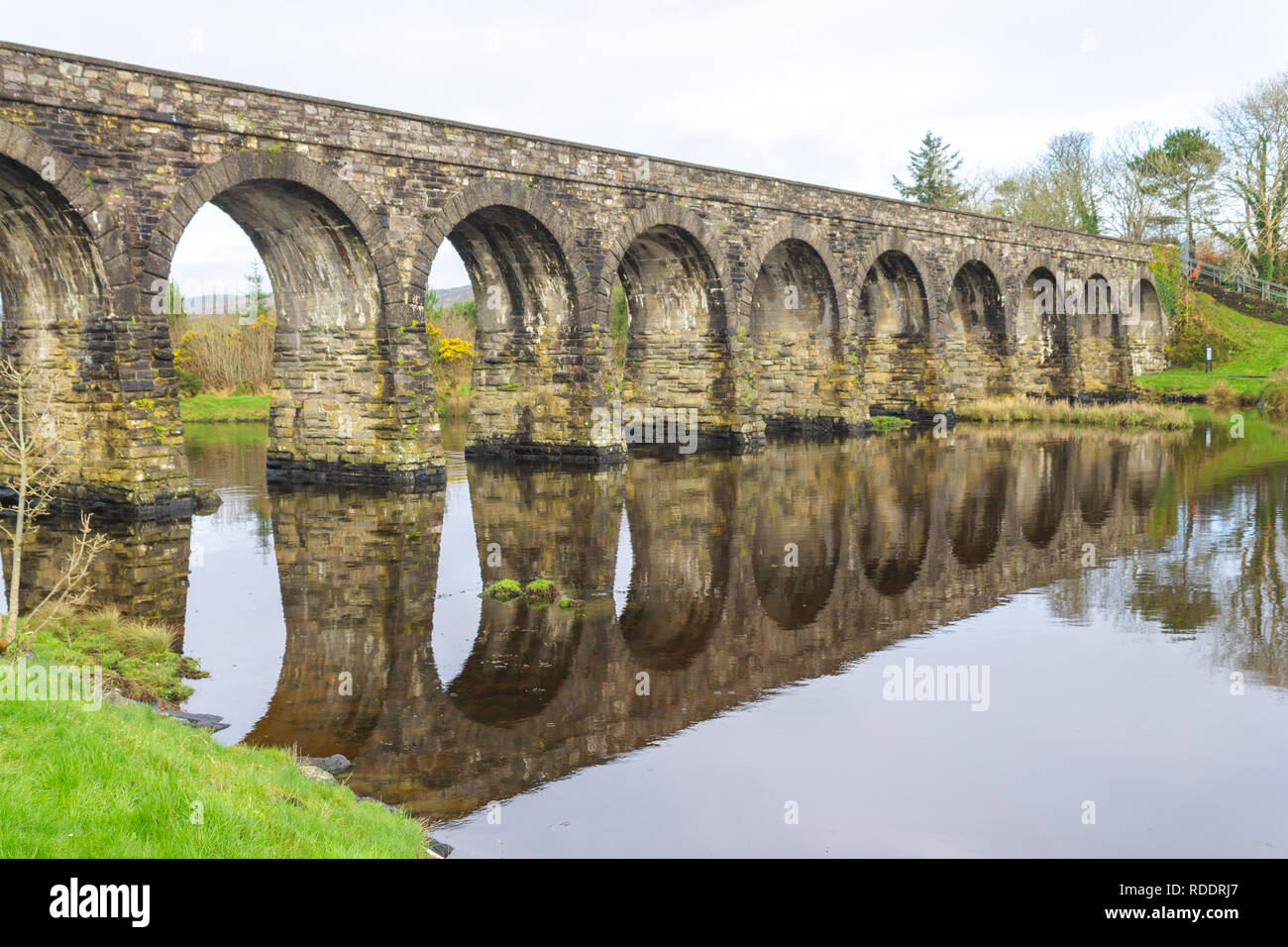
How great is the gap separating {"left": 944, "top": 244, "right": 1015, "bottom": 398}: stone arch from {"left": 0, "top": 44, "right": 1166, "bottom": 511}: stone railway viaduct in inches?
52.2

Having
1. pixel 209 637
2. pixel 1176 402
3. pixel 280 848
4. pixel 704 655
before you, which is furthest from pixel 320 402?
pixel 1176 402

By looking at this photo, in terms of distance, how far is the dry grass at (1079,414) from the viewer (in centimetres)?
3034

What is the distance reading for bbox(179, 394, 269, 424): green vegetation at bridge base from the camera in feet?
120

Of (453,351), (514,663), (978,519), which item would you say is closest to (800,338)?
(453,351)

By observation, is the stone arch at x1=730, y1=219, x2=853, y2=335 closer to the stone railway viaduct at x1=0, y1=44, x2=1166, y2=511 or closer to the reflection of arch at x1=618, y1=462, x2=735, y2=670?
Answer: the stone railway viaduct at x1=0, y1=44, x2=1166, y2=511

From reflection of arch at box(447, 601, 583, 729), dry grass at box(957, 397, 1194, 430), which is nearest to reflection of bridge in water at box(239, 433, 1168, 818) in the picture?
reflection of arch at box(447, 601, 583, 729)

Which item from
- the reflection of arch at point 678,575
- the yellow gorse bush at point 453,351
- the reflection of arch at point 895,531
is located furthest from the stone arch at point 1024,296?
the reflection of arch at point 678,575

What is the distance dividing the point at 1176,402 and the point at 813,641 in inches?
1387

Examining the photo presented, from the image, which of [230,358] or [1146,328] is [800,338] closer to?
[230,358]

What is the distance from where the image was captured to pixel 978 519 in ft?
52.0

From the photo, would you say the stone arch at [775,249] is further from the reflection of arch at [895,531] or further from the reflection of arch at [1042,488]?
the reflection of arch at [895,531]

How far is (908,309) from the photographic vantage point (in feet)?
109

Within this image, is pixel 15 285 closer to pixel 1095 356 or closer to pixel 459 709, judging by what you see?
pixel 459 709
